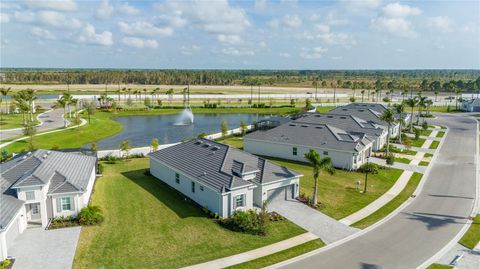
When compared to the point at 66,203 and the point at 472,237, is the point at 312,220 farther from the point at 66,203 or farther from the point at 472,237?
the point at 66,203

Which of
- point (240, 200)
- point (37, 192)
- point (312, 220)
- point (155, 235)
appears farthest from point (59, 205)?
point (312, 220)

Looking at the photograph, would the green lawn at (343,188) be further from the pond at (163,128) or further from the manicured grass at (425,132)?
the manicured grass at (425,132)

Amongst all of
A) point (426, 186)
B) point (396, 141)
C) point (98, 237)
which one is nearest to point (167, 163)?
point (98, 237)

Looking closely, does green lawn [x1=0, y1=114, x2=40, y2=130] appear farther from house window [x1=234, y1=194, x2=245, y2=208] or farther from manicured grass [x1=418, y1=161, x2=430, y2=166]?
manicured grass [x1=418, y1=161, x2=430, y2=166]

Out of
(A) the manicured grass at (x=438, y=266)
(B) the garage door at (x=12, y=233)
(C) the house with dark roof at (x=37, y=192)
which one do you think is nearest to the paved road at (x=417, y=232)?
(A) the manicured grass at (x=438, y=266)

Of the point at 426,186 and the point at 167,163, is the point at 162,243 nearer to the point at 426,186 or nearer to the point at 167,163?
the point at 167,163

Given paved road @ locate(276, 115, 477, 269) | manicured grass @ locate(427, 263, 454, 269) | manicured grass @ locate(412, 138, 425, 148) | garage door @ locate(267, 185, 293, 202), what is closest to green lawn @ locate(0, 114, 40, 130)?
garage door @ locate(267, 185, 293, 202)
